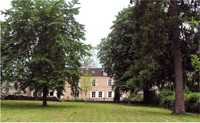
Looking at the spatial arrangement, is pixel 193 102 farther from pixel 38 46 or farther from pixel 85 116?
pixel 38 46

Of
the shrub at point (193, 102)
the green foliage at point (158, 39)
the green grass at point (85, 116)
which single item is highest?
the green foliage at point (158, 39)

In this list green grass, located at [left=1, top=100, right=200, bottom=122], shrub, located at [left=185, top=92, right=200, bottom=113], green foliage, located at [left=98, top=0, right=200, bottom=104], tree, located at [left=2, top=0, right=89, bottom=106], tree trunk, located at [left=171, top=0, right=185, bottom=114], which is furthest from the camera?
tree, located at [left=2, top=0, right=89, bottom=106]

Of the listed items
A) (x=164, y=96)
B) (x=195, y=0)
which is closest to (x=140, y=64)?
(x=195, y=0)

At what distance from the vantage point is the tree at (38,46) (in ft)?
97.3

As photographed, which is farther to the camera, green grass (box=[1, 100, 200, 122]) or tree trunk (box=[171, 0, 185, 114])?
tree trunk (box=[171, 0, 185, 114])

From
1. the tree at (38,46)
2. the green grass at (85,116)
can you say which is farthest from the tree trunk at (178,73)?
the tree at (38,46)

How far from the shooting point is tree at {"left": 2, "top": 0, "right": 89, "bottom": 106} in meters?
29.7

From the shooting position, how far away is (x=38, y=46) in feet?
100

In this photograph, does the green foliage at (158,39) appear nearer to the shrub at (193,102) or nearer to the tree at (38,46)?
the shrub at (193,102)

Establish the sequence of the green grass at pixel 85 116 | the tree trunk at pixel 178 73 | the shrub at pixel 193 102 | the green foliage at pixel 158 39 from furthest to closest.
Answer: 1. the shrub at pixel 193 102
2. the tree trunk at pixel 178 73
3. the green foliage at pixel 158 39
4. the green grass at pixel 85 116

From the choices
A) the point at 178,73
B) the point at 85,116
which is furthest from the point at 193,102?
the point at 85,116

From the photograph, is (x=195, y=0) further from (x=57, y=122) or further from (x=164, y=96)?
(x=164, y=96)

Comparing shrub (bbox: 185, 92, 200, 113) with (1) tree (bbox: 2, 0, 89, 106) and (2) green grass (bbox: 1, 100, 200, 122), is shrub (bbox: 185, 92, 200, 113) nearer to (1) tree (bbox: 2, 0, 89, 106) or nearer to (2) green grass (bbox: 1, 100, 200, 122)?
(2) green grass (bbox: 1, 100, 200, 122)

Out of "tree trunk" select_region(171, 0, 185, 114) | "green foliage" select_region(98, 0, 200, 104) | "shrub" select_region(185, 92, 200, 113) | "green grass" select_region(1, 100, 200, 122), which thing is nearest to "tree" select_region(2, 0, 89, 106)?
"green grass" select_region(1, 100, 200, 122)
